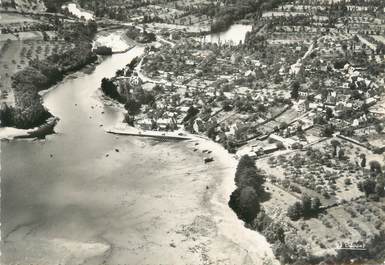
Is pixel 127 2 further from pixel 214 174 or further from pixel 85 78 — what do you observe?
pixel 214 174

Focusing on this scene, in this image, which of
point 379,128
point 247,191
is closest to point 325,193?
point 247,191

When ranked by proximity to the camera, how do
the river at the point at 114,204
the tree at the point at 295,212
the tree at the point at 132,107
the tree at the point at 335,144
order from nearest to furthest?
1. the river at the point at 114,204
2. the tree at the point at 295,212
3. the tree at the point at 335,144
4. the tree at the point at 132,107

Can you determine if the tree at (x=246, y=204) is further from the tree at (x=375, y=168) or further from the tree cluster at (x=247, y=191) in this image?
the tree at (x=375, y=168)

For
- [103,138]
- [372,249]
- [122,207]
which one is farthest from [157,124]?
[372,249]

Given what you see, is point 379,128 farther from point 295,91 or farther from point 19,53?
point 19,53

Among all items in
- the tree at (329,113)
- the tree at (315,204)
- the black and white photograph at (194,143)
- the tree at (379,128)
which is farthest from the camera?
the tree at (329,113)

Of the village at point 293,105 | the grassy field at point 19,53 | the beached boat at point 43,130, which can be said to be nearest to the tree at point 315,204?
the village at point 293,105

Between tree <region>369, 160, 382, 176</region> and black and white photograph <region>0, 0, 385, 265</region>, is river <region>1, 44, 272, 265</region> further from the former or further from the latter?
tree <region>369, 160, 382, 176</region>
